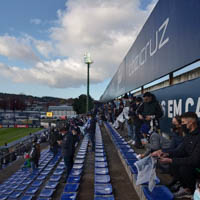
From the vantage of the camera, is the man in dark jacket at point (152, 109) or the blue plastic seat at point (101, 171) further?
the blue plastic seat at point (101, 171)

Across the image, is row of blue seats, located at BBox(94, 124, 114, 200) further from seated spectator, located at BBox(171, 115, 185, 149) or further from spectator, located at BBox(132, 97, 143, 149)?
seated spectator, located at BBox(171, 115, 185, 149)

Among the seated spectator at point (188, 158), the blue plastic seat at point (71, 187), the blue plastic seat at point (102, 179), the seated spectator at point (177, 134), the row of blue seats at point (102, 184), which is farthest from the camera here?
the blue plastic seat at point (102, 179)

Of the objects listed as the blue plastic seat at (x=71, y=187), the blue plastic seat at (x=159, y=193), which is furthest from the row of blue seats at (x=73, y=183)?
the blue plastic seat at (x=159, y=193)

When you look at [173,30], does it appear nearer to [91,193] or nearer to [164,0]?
[164,0]

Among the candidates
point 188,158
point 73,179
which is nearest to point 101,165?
point 73,179

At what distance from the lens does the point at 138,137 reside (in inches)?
247

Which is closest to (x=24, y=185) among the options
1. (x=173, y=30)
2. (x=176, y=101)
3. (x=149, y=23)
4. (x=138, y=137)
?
(x=138, y=137)

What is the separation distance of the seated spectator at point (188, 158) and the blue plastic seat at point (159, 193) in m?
0.15

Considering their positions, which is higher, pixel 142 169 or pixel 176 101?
pixel 176 101

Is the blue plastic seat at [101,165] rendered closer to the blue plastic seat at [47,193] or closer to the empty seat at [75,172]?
the empty seat at [75,172]

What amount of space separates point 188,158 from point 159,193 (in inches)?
Result: 34.5

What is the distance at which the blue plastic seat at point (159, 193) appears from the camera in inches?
106

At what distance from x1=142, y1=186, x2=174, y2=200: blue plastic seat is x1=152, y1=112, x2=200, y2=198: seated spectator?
152 mm

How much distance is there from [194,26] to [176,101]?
162 centimetres
